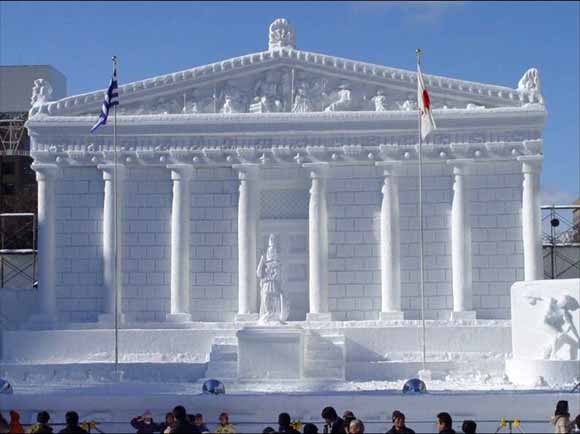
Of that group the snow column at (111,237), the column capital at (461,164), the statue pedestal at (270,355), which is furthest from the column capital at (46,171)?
the column capital at (461,164)

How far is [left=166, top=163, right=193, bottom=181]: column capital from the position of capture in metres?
34.6

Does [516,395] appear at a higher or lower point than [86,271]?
lower

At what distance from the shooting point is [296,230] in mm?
35156

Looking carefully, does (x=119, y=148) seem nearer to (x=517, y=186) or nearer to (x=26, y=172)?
(x=517, y=186)

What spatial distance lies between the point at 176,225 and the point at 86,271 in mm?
3596

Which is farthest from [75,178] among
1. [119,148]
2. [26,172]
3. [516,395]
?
[26,172]

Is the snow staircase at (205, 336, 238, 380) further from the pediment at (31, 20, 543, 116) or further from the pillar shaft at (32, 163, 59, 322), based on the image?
the pediment at (31, 20, 543, 116)

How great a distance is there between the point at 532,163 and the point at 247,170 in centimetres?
976

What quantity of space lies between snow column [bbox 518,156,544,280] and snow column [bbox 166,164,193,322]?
1159 centimetres

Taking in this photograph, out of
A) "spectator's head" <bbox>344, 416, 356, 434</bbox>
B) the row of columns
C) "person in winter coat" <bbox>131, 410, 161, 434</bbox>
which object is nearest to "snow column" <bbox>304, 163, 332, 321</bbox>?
the row of columns

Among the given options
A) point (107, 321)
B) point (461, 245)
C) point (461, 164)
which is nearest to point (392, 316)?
point (461, 245)

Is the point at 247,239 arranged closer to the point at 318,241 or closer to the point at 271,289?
the point at 318,241

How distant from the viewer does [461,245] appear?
33.7 meters

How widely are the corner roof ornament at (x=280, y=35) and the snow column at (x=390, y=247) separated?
5529mm
